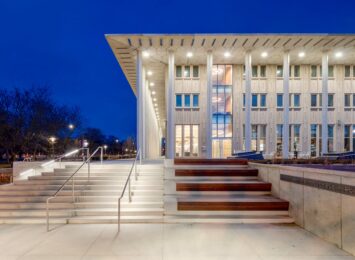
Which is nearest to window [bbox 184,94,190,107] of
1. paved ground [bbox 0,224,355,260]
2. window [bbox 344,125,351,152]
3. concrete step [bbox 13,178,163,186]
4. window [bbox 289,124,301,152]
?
window [bbox 289,124,301,152]

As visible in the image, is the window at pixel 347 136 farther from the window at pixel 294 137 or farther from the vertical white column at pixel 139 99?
the vertical white column at pixel 139 99

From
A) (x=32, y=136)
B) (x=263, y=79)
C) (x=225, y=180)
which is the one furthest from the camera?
(x=32, y=136)

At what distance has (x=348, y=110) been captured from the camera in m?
20.8

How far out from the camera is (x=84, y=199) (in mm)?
8344

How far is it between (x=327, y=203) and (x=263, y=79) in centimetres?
1632

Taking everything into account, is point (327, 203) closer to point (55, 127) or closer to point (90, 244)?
point (90, 244)

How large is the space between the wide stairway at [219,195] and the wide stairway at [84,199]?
1.86ft

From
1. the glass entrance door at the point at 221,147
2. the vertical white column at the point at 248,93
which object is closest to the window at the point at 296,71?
the vertical white column at the point at 248,93

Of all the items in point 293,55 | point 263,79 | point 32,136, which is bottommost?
point 32,136

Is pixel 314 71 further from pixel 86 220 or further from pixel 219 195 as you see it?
pixel 86 220

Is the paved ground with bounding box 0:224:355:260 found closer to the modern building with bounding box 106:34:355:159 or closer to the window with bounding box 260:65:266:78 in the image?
the modern building with bounding box 106:34:355:159

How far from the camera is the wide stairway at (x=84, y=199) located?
292 inches

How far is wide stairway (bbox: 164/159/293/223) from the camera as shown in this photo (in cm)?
741

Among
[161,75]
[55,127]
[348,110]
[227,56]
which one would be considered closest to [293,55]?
[227,56]
